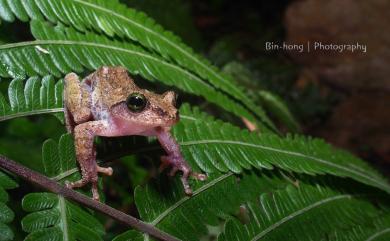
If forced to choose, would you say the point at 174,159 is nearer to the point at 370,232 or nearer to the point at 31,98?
the point at 31,98

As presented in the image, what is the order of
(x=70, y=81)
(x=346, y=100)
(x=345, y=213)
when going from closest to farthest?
1. (x=345, y=213)
2. (x=70, y=81)
3. (x=346, y=100)

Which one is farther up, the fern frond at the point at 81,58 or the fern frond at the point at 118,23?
the fern frond at the point at 118,23

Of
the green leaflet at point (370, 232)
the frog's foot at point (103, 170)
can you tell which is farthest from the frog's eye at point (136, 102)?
the green leaflet at point (370, 232)

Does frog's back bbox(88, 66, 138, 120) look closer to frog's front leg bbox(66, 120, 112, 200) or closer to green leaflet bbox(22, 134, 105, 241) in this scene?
frog's front leg bbox(66, 120, 112, 200)

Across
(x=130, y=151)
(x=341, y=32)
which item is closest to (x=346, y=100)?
(x=341, y=32)

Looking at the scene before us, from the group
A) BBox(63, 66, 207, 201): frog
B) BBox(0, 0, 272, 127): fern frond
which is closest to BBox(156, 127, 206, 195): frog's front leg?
BBox(63, 66, 207, 201): frog

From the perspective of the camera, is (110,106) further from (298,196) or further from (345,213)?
(345,213)

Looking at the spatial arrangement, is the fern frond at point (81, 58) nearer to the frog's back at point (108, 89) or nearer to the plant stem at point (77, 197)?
the frog's back at point (108, 89)
